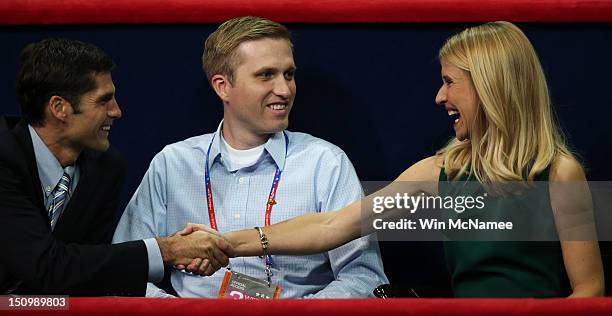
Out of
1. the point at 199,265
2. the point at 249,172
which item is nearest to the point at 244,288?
the point at 199,265

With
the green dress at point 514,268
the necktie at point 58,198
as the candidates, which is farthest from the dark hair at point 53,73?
the green dress at point 514,268

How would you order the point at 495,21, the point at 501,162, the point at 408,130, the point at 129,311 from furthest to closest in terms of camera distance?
1. the point at 408,130
2. the point at 495,21
3. the point at 501,162
4. the point at 129,311

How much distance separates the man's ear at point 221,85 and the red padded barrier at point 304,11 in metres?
0.10

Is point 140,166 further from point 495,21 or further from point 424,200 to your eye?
point 495,21

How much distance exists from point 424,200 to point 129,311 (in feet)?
2.11

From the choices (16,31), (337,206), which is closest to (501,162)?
(337,206)

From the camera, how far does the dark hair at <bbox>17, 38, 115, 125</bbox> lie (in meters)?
1.56

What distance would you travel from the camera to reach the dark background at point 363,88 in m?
1.63

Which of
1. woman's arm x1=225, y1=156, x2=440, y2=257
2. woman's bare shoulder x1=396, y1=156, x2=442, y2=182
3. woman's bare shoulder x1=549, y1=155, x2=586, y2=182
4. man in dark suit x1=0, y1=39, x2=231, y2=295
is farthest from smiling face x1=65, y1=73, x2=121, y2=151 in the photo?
woman's bare shoulder x1=549, y1=155, x2=586, y2=182

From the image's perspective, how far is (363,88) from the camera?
167 centimetres

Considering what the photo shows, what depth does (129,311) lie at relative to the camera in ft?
3.42

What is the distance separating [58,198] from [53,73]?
20 cm

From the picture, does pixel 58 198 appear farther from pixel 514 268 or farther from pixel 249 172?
pixel 514 268

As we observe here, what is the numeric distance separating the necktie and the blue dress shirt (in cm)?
12
